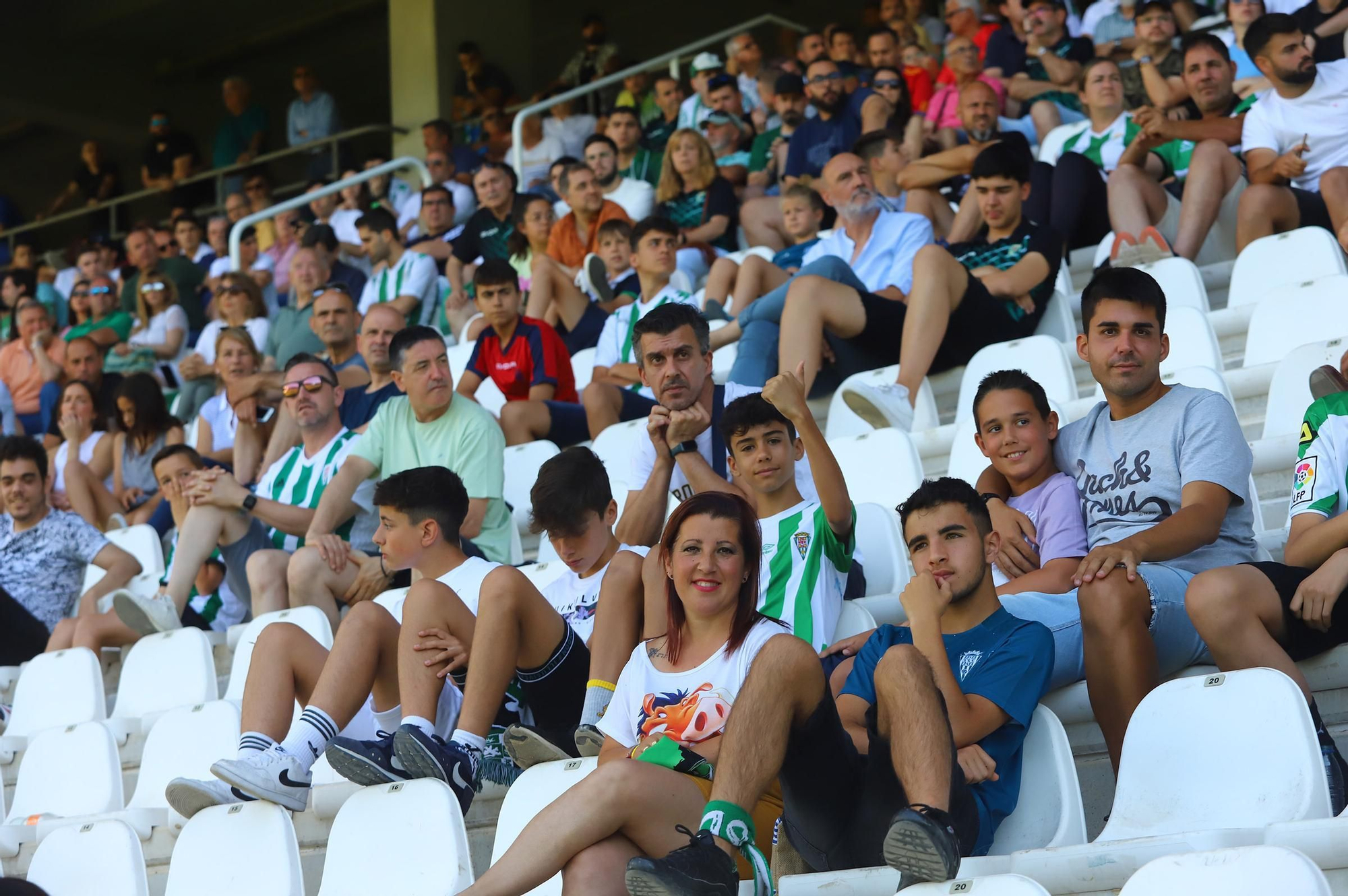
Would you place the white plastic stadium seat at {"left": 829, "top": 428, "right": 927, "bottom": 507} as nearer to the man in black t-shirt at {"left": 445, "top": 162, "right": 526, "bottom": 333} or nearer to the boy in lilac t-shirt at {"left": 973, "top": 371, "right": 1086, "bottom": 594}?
the boy in lilac t-shirt at {"left": 973, "top": 371, "right": 1086, "bottom": 594}

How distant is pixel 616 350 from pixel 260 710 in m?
2.41

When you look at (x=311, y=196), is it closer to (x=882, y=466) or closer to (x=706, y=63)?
(x=706, y=63)

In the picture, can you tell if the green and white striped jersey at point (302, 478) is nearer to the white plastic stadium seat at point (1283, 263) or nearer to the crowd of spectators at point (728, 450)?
the crowd of spectators at point (728, 450)

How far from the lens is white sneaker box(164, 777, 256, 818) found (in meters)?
2.90

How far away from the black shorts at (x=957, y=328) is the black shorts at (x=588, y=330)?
1514mm

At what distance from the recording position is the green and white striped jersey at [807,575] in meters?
2.93

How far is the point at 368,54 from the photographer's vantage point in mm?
13148

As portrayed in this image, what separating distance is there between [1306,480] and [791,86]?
15.0ft

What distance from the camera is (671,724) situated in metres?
2.51

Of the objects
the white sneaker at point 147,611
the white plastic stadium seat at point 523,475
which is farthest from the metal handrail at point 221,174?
the white sneaker at point 147,611

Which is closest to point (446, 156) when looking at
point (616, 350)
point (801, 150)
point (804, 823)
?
point (801, 150)

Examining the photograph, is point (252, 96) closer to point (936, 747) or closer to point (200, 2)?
point (200, 2)

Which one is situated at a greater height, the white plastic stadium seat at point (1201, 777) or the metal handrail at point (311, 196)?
the metal handrail at point (311, 196)

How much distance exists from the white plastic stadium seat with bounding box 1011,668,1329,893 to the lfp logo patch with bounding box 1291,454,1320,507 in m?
0.55
